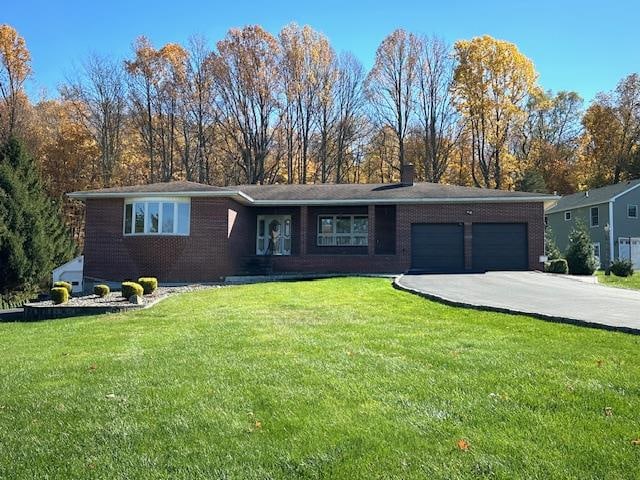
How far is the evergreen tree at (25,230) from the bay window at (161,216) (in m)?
6.41

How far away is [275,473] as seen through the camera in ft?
10.6

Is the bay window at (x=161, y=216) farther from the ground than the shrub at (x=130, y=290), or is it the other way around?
the bay window at (x=161, y=216)

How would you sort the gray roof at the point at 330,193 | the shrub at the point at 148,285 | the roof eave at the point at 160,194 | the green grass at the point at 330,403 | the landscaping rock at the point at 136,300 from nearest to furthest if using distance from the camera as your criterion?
the green grass at the point at 330,403
the landscaping rock at the point at 136,300
the shrub at the point at 148,285
the roof eave at the point at 160,194
the gray roof at the point at 330,193

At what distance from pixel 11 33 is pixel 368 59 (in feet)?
76.3

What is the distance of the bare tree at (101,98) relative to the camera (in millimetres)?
35906

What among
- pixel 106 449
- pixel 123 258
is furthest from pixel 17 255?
pixel 106 449

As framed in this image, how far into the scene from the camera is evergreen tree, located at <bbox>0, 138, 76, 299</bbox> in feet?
72.2

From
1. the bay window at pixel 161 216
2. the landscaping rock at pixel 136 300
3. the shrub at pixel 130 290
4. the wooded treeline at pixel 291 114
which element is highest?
the wooded treeline at pixel 291 114

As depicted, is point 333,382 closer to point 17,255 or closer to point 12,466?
point 12,466

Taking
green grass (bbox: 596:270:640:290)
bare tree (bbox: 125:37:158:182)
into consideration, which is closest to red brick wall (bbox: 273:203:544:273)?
green grass (bbox: 596:270:640:290)

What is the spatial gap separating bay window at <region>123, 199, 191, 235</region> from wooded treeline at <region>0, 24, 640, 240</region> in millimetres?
Answer: 16858

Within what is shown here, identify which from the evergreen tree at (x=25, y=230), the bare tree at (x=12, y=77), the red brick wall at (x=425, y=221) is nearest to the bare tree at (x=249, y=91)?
the bare tree at (x=12, y=77)

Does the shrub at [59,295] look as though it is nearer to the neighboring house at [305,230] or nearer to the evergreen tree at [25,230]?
the neighboring house at [305,230]

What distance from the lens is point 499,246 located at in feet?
70.9
